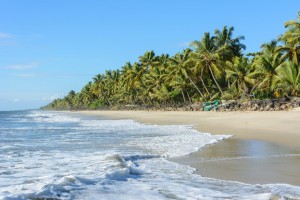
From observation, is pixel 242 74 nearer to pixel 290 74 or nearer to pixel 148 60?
pixel 290 74

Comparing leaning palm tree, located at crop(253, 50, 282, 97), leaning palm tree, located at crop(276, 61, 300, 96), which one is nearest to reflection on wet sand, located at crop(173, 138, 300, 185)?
leaning palm tree, located at crop(276, 61, 300, 96)

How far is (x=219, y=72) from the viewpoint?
142ft

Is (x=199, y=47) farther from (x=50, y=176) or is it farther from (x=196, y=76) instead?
(x=50, y=176)

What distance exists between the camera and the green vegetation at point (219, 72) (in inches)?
1177

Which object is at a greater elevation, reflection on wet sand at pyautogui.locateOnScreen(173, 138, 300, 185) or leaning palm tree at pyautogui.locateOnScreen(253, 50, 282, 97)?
leaning palm tree at pyautogui.locateOnScreen(253, 50, 282, 97)

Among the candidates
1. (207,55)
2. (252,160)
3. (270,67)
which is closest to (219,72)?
(207,55)

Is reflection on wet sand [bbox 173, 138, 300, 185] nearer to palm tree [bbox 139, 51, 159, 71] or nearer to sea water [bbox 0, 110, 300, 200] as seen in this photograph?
sea water [bbox 0, 110, 300, 200]

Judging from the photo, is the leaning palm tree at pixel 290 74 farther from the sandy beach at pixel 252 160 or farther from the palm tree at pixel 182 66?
the palm tree at pixel 182 66

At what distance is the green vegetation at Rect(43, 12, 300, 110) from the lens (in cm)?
2989

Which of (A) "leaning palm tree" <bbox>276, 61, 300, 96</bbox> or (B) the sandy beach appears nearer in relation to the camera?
(B) the sandy beach

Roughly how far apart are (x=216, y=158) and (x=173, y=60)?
41372 millimetres

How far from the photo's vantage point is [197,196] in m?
6.05

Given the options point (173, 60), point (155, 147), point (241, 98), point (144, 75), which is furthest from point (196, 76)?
point (155, 147)

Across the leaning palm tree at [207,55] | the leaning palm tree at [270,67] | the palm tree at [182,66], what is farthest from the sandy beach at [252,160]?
the palm tree at [182,66]
